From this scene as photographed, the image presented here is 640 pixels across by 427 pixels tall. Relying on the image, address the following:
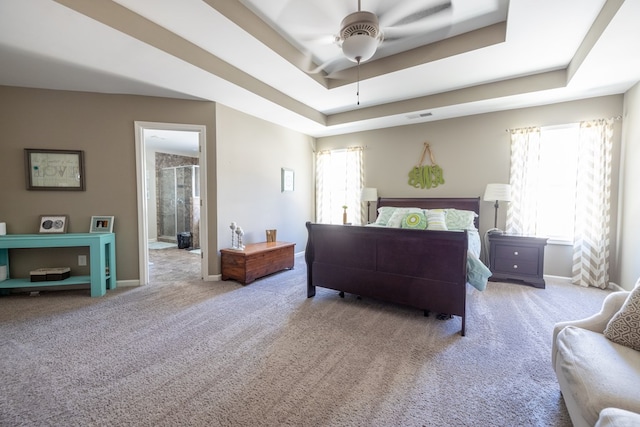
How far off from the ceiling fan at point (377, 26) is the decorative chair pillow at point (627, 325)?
7.76ft

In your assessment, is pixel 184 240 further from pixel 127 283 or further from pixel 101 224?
pixel 101 224

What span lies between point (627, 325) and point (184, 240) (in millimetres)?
7169

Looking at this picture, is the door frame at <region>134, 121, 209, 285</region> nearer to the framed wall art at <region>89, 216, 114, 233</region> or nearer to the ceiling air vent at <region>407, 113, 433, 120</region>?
the framed wall art at <region>89, 216, 114, 233</region>

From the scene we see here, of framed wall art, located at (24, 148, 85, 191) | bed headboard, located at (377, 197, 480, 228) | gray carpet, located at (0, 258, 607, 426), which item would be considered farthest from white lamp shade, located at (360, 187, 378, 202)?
framed wall art, located at (24, 148, 85, 191)

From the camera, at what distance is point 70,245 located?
315 cm

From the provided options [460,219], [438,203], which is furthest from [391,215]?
[460,219]

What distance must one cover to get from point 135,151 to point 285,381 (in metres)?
3.51

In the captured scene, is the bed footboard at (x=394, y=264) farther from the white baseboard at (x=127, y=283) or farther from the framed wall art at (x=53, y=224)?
the framed wall art at (x=53, y=224)

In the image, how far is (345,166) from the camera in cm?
565

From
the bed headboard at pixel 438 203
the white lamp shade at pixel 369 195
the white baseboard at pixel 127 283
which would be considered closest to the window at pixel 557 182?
the bed headboard at pixel 438 203

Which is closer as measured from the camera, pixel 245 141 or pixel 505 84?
pixel 505 84

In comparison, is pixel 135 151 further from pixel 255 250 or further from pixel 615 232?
pixel 615 232

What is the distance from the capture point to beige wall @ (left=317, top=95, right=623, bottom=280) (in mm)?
3758

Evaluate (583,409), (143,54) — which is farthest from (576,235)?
(143,54)
